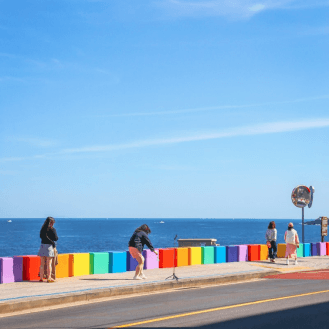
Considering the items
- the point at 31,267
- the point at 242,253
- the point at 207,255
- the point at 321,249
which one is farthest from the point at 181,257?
the point at 321,249

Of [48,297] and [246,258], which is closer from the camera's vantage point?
[48,297]

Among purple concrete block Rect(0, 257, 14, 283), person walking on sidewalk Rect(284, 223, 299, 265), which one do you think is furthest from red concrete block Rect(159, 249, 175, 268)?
purple concrete block Rect(0, 257, 14, 283)

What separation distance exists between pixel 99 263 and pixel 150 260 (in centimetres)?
235

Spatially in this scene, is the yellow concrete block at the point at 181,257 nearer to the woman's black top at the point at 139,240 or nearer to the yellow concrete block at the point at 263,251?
the woman's black top at the point at 139,240

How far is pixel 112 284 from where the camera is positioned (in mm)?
14164

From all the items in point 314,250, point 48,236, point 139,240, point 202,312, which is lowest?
point 202,312

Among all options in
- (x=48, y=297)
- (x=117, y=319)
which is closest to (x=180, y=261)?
(x=48, y=297)

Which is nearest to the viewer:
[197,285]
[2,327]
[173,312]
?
[2,327]

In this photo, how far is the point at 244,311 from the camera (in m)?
10.6

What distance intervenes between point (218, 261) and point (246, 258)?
1.75 metres

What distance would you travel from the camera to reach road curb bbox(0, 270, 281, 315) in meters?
11.1

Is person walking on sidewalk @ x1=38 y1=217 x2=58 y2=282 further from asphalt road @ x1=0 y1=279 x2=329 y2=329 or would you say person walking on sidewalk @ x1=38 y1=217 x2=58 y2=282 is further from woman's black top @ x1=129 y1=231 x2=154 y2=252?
asphalt road @ x1=0 y1=279 x2=329 y2=329

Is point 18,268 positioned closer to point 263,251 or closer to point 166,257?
point 166,257

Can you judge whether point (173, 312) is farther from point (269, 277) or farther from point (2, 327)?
point (269, 277)
